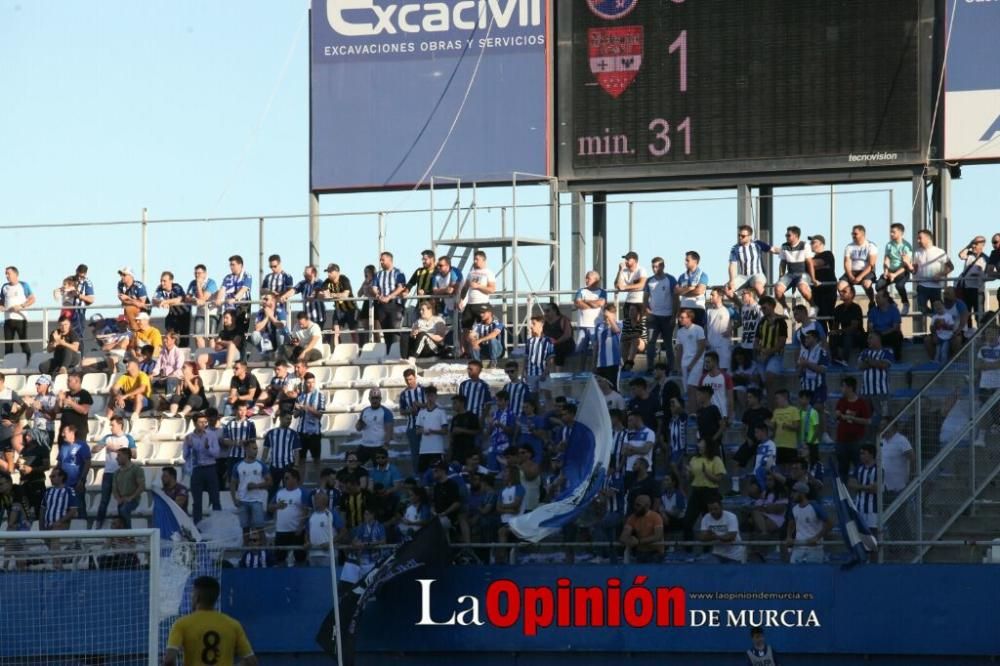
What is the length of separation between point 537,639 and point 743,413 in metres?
3.54

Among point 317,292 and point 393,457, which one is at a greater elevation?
point 317,292

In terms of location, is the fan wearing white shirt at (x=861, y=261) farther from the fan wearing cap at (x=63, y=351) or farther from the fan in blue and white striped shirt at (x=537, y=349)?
the fan wearing cap at (x=63, y=351)

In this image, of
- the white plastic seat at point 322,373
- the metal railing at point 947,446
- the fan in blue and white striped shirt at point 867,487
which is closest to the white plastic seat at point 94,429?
the white plastic seat at point 322,373

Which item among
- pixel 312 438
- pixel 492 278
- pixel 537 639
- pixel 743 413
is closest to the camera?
pixel 537 639

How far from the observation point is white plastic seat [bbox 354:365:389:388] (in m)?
24.2

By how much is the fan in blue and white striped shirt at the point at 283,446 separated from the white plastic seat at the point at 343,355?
2917 mm

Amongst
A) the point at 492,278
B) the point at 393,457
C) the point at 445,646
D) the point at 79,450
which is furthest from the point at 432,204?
the point at 445,646

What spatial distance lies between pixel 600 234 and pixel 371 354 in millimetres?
3546

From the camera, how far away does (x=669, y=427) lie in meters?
20.3

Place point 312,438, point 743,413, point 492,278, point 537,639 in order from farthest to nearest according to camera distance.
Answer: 1. point 492,278
2. point 312,438
3. point 743,413
4. point 537,639

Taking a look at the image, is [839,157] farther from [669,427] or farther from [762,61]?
[669,427]

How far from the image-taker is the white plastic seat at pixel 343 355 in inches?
977

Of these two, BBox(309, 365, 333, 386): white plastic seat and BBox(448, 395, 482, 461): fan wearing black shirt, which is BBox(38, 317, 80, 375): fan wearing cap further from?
BBox(448, 395, 482, 461): fan wearing black shirt

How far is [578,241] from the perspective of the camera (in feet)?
83.0
